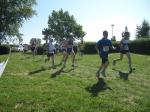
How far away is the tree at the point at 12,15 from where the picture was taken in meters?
51.6

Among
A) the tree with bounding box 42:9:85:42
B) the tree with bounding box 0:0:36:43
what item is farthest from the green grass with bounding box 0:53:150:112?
the tree with bounding box 42:9:85:42

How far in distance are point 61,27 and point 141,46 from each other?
5877cm

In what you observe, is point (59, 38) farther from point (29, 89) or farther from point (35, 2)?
point (29, 89)

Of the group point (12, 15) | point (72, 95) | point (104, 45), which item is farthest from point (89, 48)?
point (72, 95)

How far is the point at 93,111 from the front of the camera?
29.9 feet

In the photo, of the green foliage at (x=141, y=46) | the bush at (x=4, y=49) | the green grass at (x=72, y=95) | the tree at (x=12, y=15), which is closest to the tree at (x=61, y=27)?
the bush at (x=4, y=49)

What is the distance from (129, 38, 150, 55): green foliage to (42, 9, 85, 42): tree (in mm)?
53195

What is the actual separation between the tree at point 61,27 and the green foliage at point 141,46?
53195mm

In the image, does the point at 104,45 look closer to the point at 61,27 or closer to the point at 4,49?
the point at 4,49

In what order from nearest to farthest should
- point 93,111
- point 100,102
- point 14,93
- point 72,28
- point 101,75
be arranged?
point 93,111
point 100,102
point 14,93
point 101,75
point 72,28

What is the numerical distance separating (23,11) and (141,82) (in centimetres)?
4060

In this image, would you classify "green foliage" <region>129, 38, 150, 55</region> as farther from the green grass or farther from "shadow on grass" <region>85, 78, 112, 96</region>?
"shadow on grass" <region>85, 78, 112, 96</region>

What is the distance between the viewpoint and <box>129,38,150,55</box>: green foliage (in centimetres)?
4832

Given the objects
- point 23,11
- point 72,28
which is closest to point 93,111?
point 23,11
